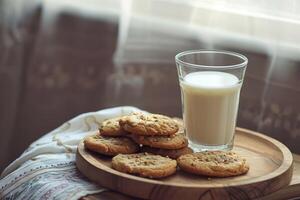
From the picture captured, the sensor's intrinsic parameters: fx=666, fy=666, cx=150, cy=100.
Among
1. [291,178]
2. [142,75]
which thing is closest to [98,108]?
[142,75]

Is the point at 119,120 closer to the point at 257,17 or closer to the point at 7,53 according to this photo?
the point at 257,17

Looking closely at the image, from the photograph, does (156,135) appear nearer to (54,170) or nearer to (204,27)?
(54,170)

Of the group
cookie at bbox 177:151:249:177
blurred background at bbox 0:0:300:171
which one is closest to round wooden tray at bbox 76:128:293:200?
cookie at bbox 177:151:249:177

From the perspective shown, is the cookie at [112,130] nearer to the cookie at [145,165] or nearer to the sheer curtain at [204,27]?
the cookie at [145,165]

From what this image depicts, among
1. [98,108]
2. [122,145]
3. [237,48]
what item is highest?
[237,48]

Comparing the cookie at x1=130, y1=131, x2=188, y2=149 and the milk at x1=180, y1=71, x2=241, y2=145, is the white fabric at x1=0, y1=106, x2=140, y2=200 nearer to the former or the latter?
the cookie at x1=130, y1=131, x2=188, y2=149
